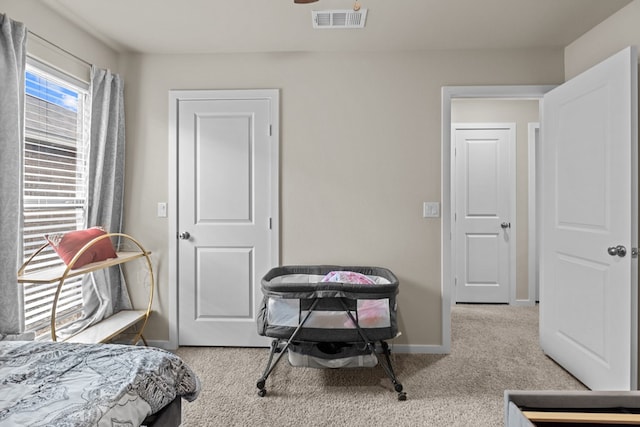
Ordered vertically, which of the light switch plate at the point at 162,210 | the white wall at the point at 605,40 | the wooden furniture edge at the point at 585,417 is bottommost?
the wooden furniture edge at the point at 585,417

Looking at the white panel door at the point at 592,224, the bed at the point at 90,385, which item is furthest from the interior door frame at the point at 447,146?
the bed at the point at 90,385

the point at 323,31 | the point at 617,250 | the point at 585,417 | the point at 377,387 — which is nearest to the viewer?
the point at 585,417

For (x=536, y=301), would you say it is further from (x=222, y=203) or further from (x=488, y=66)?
(x=222, y=203)

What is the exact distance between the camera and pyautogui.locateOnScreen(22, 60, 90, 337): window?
2.28 metres

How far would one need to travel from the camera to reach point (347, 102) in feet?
9.72

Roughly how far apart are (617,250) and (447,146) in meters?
1.30

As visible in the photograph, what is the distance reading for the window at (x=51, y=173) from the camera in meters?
2.28

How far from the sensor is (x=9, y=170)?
1.97 m

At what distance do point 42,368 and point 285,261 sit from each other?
6.01 ft

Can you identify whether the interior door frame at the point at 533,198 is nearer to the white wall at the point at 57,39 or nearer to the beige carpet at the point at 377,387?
the beige carpet at the point at 377,387

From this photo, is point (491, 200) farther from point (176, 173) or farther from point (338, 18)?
point (176, 173)

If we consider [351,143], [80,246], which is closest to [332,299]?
[351,143]

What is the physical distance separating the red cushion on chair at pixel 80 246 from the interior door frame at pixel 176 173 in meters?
0.52

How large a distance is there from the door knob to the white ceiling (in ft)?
4.86
